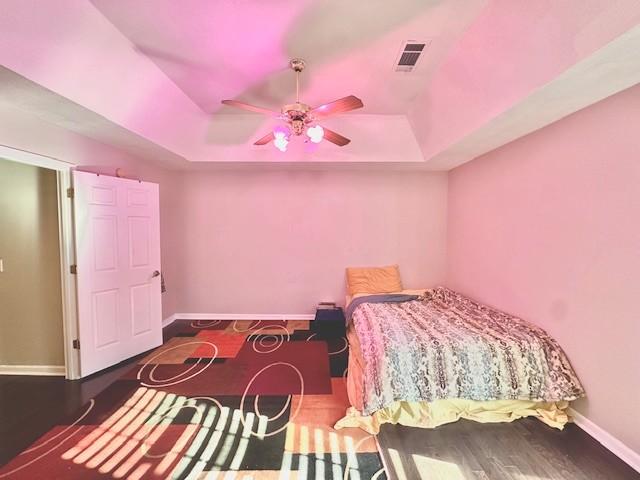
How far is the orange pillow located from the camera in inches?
160

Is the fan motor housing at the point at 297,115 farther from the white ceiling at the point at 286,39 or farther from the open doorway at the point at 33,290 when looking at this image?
the open doorway at the point at 33,290

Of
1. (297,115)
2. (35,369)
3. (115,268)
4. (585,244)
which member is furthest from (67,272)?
(585,244)

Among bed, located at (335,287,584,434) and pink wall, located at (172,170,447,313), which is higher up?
pink wall, located at (172,170,447,313)

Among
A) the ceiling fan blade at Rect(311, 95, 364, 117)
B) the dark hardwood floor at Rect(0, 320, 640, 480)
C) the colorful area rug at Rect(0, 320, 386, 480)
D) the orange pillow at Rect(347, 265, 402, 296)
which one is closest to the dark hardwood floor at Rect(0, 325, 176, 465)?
the dark hardwood floor at Rect(0, 320, 640, 480)

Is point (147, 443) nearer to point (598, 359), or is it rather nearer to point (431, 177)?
point (598, 359)

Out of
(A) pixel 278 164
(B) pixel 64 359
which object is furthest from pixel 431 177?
(B) pixel 64 359

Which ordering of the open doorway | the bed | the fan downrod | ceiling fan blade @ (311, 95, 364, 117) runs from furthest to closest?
the open doorway, the fan downrod, the bed, ceiling fan blade @ (311, 95, 364, 117)

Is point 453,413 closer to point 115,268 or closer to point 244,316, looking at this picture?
point 244,316

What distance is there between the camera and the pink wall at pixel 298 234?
4.26 metres

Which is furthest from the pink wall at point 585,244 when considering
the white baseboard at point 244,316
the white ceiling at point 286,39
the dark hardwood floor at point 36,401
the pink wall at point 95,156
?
the pink wall at point 95,156

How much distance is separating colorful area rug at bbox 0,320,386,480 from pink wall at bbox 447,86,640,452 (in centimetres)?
172

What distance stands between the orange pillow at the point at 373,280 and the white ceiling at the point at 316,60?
1933 millimetres

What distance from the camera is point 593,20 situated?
1.31 metres

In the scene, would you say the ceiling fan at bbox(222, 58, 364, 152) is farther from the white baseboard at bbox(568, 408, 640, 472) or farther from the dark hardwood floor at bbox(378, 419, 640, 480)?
the white baseboard at bbox(568, 408, 640, 472)
